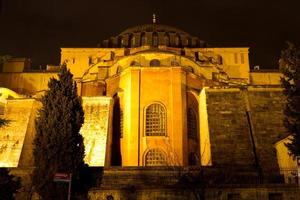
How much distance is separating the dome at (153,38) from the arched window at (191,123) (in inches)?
617

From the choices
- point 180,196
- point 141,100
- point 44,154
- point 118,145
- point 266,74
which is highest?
point 266,74

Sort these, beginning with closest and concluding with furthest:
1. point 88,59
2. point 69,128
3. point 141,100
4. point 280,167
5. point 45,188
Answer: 1. point 45,188
2. point 69,128
3. point 280,167
4. point 141,100
5. point 88,59

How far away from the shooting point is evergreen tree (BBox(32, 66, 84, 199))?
55.9 ft

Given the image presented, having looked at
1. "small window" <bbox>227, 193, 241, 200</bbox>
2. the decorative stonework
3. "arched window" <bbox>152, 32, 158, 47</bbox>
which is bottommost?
"small window" <bbox>227, 193, 241, 200</bbox>

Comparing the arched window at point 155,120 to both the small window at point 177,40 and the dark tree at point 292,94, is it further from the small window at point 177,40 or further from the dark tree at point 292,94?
the small window at point 177,40

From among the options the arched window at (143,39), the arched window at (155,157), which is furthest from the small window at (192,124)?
the arched window at (143,39)

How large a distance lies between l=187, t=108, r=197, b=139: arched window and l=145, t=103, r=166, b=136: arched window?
73.1 inches

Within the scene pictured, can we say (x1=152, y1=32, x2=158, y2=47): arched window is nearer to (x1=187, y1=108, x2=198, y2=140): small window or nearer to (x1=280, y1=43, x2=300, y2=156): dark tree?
(x1=187, y1=108, x2=198, y2=140): small window

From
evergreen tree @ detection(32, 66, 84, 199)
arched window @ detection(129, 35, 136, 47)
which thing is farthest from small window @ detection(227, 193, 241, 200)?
arched window @ detection(129, 35, 136, 47)

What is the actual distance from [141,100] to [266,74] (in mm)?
22079

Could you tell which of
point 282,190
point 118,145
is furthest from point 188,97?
point 282,190

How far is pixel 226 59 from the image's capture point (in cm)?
4469

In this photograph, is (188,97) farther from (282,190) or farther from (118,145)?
(282,190)

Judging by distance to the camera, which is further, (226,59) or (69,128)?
(226,59)
